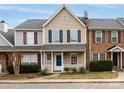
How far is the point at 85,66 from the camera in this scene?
1416 inches

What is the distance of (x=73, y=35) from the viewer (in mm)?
36000

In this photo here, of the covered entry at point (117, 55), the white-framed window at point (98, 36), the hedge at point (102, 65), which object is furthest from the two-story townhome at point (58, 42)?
the covered entry at point (117, 55)

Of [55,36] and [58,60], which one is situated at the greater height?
[55,36]

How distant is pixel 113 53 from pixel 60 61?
6.86m

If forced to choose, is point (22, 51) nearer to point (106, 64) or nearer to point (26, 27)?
point (26, 27)

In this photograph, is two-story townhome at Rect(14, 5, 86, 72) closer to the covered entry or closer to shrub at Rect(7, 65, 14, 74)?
shrub at Rect(7, 65, 14, 74)

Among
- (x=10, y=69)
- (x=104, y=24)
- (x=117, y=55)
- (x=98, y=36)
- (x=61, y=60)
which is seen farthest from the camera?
(x=104, y=24)

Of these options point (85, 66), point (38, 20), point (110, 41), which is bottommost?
point (85, 66)

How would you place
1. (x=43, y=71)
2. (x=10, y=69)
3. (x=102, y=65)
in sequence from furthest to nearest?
(x=102, y=65)
(x=10, y=69)
(x=43, y=71)

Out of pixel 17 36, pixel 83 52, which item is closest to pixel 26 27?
pixel 17 36

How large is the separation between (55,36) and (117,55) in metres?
8.19

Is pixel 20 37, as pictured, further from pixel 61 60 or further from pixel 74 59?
pixel 74 59

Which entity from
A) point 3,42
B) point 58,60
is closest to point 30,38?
point 3,42

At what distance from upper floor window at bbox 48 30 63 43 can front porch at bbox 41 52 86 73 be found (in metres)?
1.49
